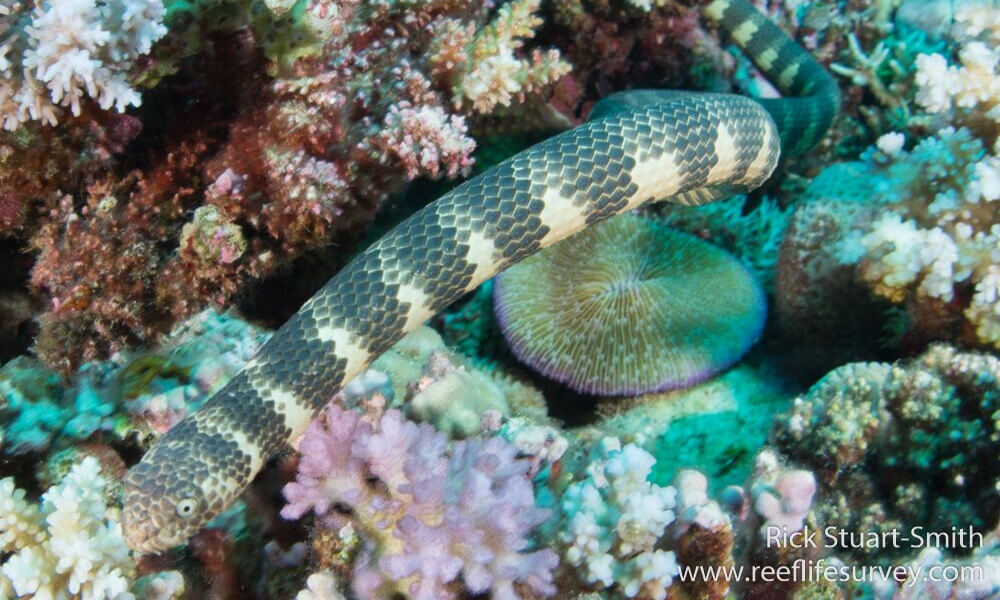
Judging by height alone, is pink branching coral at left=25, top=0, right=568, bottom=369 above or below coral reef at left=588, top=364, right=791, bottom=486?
above

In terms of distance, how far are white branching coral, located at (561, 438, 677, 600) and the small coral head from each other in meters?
1.30

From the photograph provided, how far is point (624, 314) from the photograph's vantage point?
4.11 meters

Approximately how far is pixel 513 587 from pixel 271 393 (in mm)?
1229

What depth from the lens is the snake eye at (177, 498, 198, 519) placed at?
2348 mm

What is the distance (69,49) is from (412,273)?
157 centimetres

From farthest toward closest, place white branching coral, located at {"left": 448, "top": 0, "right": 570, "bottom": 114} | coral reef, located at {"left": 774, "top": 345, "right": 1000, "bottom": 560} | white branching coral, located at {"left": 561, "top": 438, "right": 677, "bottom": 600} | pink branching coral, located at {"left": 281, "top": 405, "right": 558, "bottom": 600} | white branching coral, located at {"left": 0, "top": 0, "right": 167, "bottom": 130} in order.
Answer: white branching coral, located at {"left": 448, "top": 0, "right": 570, "bottom": 114} → coral reef, located at {"left": 774, "top": 345, "right": 1000, "bottom": 560} → white branching coral, located at {"left": 0, "top": 0, "right": 167, "bottom": 130} → white branching coral, located at {"left": 561, "top": 438, "right": 677, "bottom": 600} → pink branching coral, located at {"left": 281, "top": 405, "right": 558, "bottom": 600}

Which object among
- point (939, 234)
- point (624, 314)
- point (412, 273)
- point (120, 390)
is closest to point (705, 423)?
point (624, 314)

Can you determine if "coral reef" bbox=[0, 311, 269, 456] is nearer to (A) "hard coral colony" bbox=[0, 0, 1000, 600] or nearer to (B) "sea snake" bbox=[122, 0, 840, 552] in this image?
(A) "hard coral colony" bbox=[0, 0, 1000, 600]

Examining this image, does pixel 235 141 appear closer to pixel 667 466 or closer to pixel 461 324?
pixel 461 324

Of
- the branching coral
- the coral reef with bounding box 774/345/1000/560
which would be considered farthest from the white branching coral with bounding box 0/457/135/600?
the branching coral

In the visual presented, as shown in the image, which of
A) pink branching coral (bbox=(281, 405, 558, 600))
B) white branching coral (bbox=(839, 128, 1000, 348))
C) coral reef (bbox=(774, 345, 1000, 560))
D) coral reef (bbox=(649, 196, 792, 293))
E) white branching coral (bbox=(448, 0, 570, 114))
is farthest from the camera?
coral reef (bbox=(649, 196, 792, 293))

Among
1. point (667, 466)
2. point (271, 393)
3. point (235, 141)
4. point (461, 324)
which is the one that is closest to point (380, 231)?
point (461, 324)

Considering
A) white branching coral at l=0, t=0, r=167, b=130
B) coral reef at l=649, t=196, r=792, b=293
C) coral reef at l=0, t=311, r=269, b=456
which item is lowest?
coral reef at l=649, t=196, r=792, b=293

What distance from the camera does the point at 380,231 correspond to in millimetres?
4516
